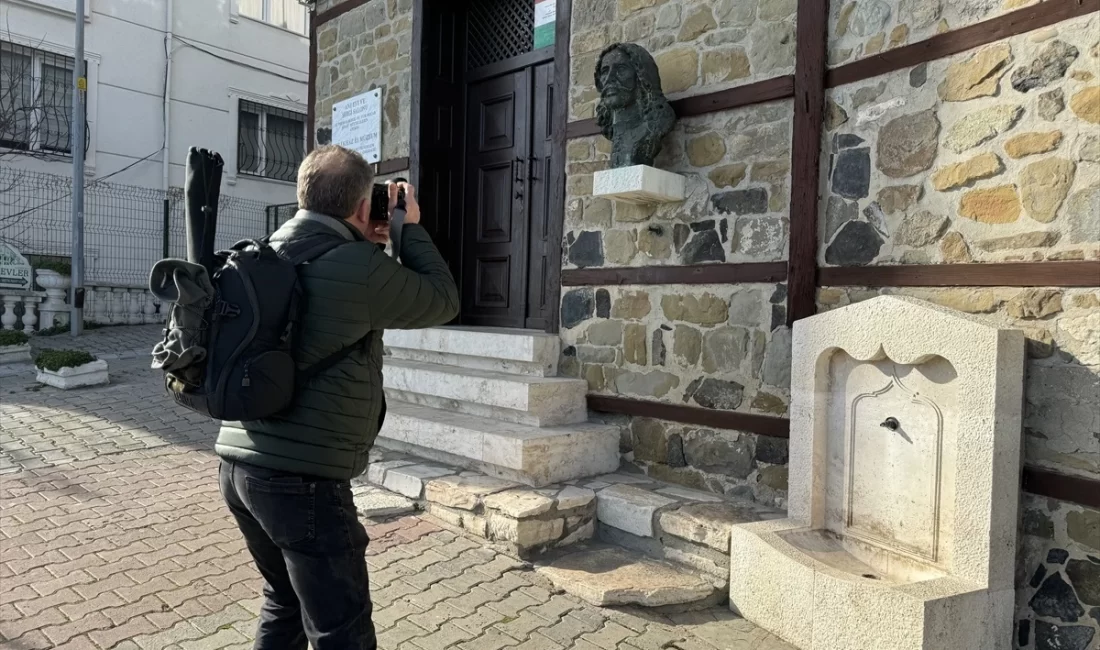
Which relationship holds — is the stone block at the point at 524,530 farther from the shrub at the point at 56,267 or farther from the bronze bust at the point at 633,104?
the shrub at the point at 56,267

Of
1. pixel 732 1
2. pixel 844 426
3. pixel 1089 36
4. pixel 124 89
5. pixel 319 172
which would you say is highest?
pixel 124 89

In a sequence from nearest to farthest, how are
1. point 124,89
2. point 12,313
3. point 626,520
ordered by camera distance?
point 626,520 → point 12,313 → point 124,89

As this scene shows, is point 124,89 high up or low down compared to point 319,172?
up

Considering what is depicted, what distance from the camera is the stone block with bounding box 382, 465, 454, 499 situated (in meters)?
3.99

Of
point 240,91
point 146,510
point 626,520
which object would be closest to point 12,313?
point 240,91

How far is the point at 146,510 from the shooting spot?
3957 mm

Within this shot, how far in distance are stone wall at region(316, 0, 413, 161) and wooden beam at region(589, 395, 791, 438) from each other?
9.69ft

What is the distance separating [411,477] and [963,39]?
3.37 meters

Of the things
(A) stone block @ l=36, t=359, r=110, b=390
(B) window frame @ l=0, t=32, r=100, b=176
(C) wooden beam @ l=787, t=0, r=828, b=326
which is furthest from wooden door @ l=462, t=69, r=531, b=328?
(B) window frame @ l=0, t=32, r=100, b=176

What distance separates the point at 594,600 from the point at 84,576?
2.19m

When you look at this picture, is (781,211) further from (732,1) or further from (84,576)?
(84,576)

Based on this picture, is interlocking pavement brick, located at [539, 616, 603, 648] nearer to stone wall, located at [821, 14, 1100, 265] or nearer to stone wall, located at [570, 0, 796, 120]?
stone wall, located at [821, 14, 1100, 265]

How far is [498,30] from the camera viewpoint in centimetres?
598

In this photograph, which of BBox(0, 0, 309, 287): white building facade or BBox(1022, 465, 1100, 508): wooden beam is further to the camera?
BBox(0, 0, 309, 287): white building facade
